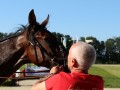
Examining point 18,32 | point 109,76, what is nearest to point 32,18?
point 18,32

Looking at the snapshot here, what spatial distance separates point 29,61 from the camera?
5.26m

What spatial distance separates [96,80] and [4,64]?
103 inches

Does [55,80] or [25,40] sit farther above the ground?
[25,40]

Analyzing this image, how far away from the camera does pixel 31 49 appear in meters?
5.18

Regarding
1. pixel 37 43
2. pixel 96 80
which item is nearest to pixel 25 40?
pixel 37 43

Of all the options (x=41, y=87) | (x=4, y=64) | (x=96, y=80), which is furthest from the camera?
(x=4, y=64)

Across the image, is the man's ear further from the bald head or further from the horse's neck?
the horse's neck

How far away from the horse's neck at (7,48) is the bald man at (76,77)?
8.36 feet

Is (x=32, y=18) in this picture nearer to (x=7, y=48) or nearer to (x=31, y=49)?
(x=31, y=49)

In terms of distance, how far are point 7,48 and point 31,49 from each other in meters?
0.34

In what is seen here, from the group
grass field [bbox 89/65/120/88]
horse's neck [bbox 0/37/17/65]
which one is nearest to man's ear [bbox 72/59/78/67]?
horse's neck [bbox 0/37/17/65]

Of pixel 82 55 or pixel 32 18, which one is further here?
pixel 32 18

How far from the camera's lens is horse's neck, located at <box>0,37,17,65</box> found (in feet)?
17.1

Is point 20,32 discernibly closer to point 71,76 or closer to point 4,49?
point 4,49
